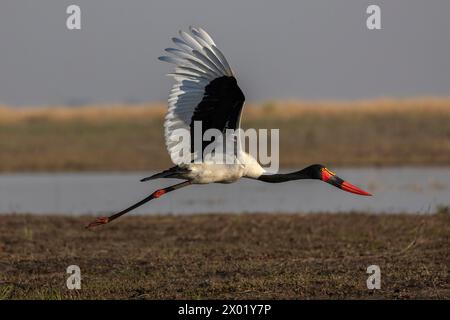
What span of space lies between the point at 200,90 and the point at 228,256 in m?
1.92

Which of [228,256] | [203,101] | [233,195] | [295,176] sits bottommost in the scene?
[233,195]

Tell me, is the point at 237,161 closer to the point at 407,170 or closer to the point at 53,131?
the point at 407,170

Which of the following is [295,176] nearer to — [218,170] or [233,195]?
[218,170]

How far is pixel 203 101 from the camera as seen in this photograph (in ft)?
27.5

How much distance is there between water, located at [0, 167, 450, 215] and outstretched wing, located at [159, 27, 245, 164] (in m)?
5.13

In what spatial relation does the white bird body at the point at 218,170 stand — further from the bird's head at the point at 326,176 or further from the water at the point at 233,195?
the water at the point at 233,195

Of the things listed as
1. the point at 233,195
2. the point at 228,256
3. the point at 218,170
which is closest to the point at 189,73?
the point at 218,170

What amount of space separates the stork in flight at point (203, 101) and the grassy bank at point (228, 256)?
31.8 inches

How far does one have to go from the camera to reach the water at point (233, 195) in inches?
560

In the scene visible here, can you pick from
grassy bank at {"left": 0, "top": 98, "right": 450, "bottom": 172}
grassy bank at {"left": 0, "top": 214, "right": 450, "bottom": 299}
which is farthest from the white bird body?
grassy bank at {"left": 0, "top": 98, "right": 450, "bottom": 172}

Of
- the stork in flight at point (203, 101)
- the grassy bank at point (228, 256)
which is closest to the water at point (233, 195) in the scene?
the grassy bank at point (228, 256)

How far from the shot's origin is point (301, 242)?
10328mm

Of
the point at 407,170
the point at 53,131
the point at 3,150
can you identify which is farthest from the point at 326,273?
the point at 53,131
